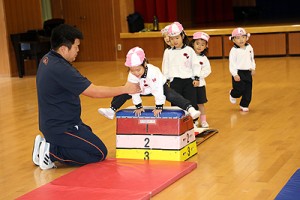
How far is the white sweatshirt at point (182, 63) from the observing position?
5.84m

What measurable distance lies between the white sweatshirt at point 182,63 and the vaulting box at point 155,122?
943 millimetres

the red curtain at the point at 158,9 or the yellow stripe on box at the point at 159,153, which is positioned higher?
the red curtain at the point at 158,9

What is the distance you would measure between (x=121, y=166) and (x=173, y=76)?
4.85ft

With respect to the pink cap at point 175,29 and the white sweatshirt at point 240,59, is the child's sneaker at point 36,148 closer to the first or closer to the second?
the pink cap at point 175,29

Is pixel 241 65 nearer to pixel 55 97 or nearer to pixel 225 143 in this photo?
pixel 225 143

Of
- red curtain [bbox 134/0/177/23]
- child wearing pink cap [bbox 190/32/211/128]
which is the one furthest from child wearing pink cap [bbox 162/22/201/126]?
red curtain [bbox 134/0/177/23]

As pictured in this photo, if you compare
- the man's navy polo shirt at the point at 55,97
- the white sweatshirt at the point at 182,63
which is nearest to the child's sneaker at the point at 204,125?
the white sweatshirt at the point at 182,63

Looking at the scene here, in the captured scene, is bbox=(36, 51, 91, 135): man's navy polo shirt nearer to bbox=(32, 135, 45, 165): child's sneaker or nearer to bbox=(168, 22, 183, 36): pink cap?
bbox=(32, 135, 45, 165): child's sneaker

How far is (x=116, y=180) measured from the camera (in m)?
4.38

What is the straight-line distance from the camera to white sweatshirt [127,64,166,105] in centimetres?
494

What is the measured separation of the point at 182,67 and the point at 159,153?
4.13ft

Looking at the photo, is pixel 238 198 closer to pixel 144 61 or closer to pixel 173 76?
pixel 144 61

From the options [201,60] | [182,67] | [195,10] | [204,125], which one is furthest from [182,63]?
[195,10]

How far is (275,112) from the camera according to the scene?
6.59 metres
